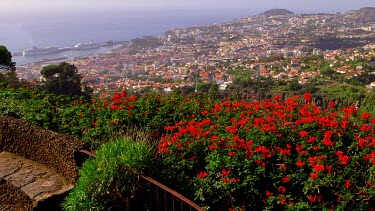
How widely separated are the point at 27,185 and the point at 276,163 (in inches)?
101

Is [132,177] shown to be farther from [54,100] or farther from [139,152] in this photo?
[54,100]

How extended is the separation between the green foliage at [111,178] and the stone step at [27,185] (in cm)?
48

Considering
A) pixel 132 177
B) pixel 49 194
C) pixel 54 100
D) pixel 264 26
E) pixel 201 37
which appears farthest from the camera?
pixel 264 26

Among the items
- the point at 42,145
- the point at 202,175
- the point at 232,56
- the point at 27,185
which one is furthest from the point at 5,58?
the point at 232,56

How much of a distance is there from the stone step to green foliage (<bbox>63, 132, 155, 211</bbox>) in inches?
18.7

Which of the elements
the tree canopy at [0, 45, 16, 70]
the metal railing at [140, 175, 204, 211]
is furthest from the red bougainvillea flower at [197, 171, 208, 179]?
the tree canopy at [0, 45, 16, 70]

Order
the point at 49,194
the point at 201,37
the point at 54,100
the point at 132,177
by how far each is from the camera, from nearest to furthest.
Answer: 1. the point at 132,177
2. the point at 49,194
3. the point at 54,100
4. the point at 201,37

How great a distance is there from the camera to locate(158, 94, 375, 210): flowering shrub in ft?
10.6

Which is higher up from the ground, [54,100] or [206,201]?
[54,100]

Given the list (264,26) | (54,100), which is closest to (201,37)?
(264,26)

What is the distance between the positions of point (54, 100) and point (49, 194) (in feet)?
8.61

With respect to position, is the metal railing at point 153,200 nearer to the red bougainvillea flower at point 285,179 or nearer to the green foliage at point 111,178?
the green foliage at point 111,178

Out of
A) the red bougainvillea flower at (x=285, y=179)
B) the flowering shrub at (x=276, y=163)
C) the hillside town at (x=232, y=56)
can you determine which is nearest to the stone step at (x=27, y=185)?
the flowering shrub at (x=276, y=163)

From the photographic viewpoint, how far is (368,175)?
3.35m
